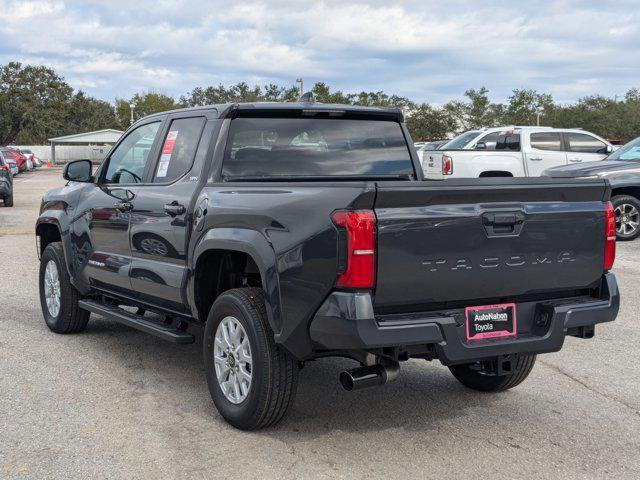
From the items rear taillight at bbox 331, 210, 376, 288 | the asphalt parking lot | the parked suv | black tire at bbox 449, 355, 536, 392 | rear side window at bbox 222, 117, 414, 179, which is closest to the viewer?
rear taillight at bbox 331, 210, 376, 288

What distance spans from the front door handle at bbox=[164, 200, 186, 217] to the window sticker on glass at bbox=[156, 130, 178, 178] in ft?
1.31

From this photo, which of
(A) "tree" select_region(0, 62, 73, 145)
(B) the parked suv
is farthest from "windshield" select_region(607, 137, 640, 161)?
(A) "tree" select_region(0, 62, 73, 145)

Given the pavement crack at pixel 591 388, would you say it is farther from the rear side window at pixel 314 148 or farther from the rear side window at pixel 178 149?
the rear side window at pixel 178 149

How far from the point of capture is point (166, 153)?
5.80 m

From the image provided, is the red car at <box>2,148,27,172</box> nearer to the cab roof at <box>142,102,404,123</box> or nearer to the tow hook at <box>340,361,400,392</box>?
the cab roof at <box>142,102,404,123</box>

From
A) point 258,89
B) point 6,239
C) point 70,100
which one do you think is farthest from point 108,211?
point 70,100

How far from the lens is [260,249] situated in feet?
14.4

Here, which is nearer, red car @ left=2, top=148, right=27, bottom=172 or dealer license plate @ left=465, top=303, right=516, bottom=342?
dealer license plate @ left=465, top=303, right=516, bottom=342

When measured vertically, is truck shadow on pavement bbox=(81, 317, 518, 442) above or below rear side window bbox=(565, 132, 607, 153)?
below

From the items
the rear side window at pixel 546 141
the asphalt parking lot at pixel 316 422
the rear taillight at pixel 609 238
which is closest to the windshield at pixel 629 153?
the rear side window at pixel 546 141

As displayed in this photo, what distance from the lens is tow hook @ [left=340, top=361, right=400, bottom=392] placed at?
4207 mm

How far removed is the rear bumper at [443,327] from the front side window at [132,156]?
262 cm

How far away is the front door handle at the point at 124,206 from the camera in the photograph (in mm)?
5914

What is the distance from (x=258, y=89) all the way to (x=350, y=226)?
272 ft
